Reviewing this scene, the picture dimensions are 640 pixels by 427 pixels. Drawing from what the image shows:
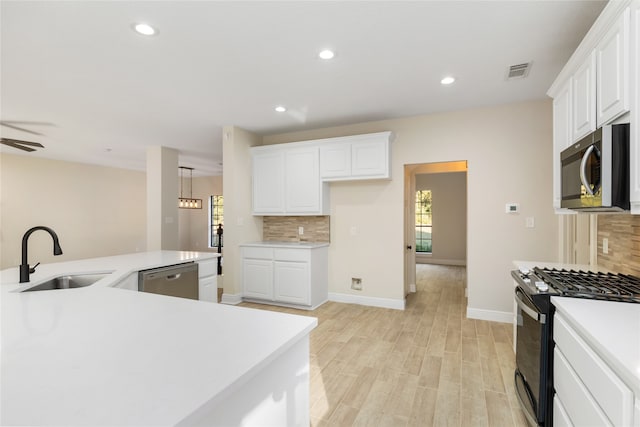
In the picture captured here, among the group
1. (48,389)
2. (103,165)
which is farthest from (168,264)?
(103,165)

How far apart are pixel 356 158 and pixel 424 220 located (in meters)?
5.42

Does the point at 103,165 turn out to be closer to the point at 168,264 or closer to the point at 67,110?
the point at 67,110

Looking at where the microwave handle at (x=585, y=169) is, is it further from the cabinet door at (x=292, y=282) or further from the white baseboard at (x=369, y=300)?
the cabinet door at (x=292, y=282)

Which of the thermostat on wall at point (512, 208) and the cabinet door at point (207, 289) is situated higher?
the thermostat on wall at point (512, 208)

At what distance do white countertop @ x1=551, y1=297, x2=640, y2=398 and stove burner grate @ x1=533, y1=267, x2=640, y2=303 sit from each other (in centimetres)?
5

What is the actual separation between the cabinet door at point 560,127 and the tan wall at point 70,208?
914cm

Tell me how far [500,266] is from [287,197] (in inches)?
115

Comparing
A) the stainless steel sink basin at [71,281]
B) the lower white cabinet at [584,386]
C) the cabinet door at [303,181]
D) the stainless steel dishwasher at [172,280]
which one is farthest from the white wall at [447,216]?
the stainless steel sink basin at [71,281]

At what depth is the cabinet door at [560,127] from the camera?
2173 mm

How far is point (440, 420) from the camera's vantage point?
1.97 meters

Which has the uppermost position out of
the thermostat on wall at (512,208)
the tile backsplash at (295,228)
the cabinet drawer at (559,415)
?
the thermostat on wall at (512,208)

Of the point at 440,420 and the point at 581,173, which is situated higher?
the point at 581,173

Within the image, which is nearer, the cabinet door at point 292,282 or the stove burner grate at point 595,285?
the stove burner grate at point 595,285

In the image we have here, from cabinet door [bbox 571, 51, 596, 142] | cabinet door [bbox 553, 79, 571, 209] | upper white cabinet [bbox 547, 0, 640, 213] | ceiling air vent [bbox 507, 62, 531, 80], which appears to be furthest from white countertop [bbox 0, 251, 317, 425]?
ceiling air vent [bbox 507, 62, 531, 80]
